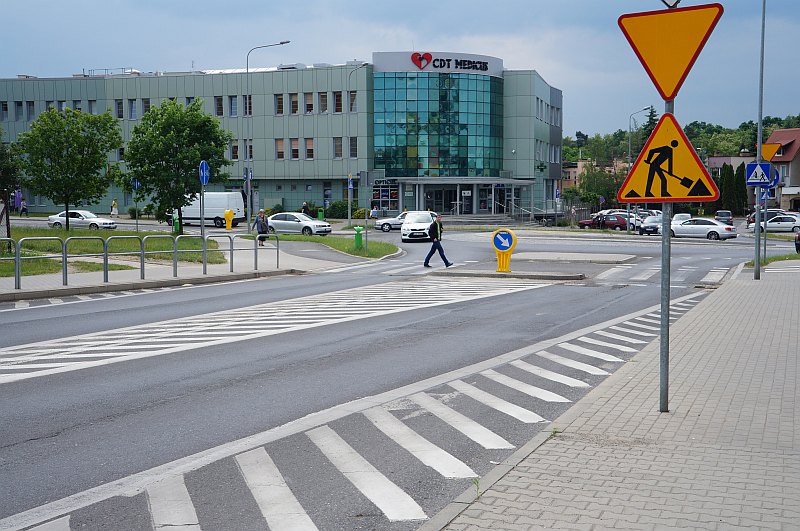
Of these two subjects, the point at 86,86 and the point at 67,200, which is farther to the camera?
the point at 86,86

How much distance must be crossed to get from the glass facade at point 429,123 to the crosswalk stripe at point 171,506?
71.6 meters

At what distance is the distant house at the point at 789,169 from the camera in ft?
321

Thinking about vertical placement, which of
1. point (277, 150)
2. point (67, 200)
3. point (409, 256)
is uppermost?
point (277, 150)

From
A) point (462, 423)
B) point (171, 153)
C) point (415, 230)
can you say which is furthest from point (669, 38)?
point (415, 230)

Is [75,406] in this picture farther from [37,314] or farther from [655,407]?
[37,314]

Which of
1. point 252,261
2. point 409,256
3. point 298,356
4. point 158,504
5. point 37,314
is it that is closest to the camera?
point 158,504

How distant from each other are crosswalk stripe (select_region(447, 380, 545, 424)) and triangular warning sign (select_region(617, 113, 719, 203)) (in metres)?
2.34

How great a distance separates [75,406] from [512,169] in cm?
7604

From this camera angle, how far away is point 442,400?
9.09 m

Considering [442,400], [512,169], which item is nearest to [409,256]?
[442,400]

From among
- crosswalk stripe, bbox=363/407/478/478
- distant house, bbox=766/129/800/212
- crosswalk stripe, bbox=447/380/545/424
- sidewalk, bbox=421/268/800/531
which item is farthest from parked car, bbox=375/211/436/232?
distant house, bbox=766/129/800/212

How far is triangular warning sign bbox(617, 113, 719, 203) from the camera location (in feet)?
24.0

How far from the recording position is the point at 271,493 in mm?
5992

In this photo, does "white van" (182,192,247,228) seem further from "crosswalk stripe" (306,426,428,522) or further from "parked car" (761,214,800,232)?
"crosswalk stripe" (306,426,428,522)
